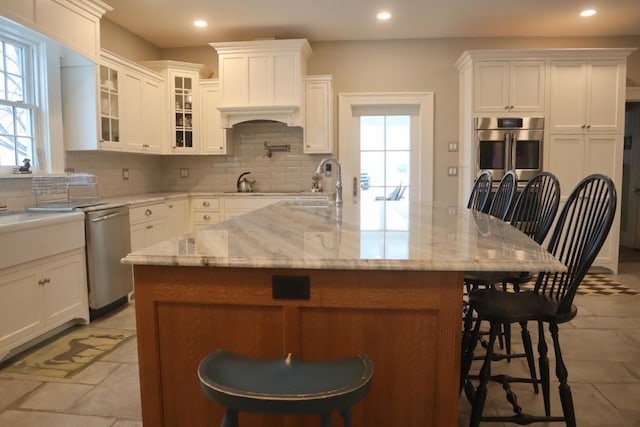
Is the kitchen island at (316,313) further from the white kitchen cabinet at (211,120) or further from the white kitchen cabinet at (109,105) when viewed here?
the white kitchen cabinet at (211,120)

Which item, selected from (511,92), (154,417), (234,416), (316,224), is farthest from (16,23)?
(511,92)

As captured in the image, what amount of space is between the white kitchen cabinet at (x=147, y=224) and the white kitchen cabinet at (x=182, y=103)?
40.8 inches

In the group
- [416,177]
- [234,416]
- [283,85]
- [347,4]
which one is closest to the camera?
[234,416]

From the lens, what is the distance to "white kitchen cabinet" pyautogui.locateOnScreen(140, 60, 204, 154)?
5258 millimetres

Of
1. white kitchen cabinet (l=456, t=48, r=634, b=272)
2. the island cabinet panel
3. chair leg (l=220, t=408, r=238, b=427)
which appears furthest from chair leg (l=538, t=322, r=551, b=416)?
white kitchen cabinet (l=456, t=48, r=634, b=272)

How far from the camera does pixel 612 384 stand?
2.46 m

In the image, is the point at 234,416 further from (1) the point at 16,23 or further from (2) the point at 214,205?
(2) the point at 214,205

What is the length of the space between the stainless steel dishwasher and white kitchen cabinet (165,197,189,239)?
905 millimetres

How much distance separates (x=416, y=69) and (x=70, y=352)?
4.60 meters

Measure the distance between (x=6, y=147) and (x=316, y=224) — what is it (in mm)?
2796

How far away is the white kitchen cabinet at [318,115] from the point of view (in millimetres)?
5277

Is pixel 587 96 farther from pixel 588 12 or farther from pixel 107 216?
pixel 107 216

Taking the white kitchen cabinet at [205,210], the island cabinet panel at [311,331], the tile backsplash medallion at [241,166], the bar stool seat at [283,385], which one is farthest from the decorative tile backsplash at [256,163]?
the bar stool seat at [283,385]

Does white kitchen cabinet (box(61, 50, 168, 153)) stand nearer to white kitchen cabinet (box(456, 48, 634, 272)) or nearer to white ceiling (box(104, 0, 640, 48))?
white ceiling (box(104, 0, 640, 48))
